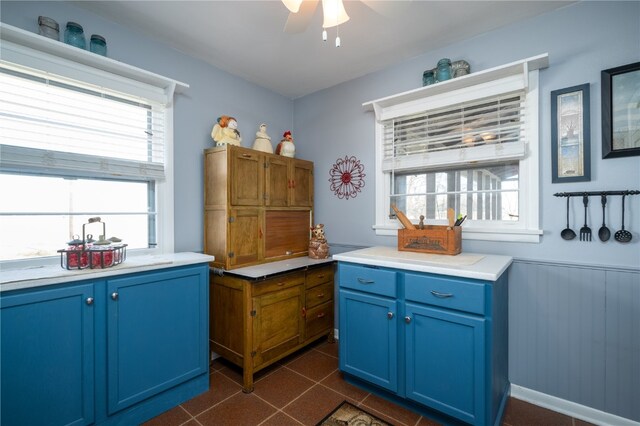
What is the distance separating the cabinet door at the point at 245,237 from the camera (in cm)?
231

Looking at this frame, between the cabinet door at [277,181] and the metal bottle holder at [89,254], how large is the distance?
47.6 inches

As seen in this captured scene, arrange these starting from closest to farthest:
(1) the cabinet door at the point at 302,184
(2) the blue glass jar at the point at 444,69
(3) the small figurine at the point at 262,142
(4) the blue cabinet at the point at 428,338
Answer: (4) the blue cabinet at the point at 428,338
(2) the blue glass jar at the point at 444,69
(3) the small figurine at the point at 262,142
(1) the cabinet door at the point at 302,184

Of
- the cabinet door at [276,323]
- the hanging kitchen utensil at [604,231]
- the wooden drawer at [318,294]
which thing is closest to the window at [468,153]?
the hanging kitchen utensil at [604,231]

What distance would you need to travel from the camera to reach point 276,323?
2.29m

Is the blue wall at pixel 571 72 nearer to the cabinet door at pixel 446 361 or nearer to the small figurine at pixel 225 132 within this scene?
the cabinet door at pixel 446 361

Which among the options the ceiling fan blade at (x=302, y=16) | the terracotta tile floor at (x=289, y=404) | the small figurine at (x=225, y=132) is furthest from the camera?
the small figurine at (x=225, y=132)

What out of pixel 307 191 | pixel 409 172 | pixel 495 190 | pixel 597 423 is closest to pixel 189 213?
pixel 307 191

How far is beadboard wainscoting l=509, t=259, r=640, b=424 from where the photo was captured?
1.71 m

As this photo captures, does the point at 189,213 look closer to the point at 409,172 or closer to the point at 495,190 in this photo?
the point at 409,172

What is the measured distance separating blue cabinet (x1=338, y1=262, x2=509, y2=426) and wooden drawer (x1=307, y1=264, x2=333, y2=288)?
1.62 ft

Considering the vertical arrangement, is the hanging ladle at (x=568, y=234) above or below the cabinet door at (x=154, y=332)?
above

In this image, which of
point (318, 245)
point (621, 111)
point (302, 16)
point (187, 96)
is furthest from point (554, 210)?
point (187, 96)

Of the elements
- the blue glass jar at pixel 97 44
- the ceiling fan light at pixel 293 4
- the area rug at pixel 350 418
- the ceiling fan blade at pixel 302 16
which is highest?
the blue glass jar at pixel 97 44

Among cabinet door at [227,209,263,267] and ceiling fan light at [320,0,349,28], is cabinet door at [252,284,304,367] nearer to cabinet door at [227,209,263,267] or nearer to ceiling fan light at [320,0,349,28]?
cabinet door at [227,209,263,267]
